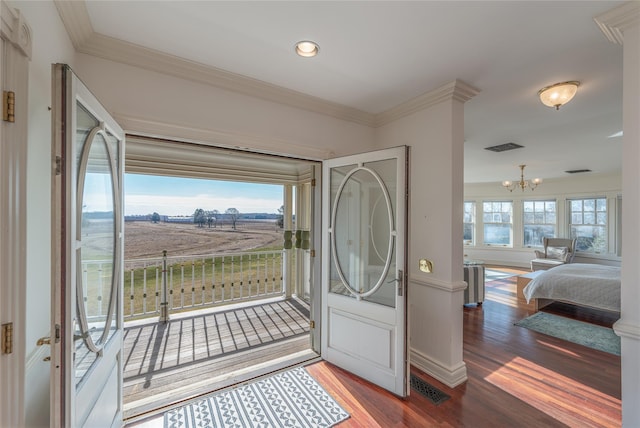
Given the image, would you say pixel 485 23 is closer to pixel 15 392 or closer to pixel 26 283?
pixel 26 283

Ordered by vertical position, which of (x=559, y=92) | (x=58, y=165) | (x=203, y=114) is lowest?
(x=58, y=165)

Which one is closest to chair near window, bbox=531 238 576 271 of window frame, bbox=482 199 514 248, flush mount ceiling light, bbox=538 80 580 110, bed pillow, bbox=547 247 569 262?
bed pillow, bbox=547 247 569 262

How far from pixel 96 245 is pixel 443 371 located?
2.74 m

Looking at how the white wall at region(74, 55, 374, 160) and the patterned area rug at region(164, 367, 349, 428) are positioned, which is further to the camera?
the patterned area rug at region(164, 367, 349, 428)

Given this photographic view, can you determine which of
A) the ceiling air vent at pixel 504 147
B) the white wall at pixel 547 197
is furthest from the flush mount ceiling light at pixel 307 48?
the white wall at pixel 547 197

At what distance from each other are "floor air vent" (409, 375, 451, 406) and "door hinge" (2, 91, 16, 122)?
2.91m

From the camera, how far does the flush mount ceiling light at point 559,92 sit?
6.79ft

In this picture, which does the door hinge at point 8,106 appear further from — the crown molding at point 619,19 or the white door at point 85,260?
the crown molding at point 619,19

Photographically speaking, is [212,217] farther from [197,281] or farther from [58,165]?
[58,165]

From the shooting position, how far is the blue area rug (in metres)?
3.01

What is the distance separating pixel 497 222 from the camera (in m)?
8.37

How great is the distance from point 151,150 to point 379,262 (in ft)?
10.7

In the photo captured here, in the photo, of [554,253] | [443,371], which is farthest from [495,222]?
[443,371]

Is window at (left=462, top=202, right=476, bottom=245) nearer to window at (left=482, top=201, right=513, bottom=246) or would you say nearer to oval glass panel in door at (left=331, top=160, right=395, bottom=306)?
window at (left=482, top=201, right=513, bottom=246)
